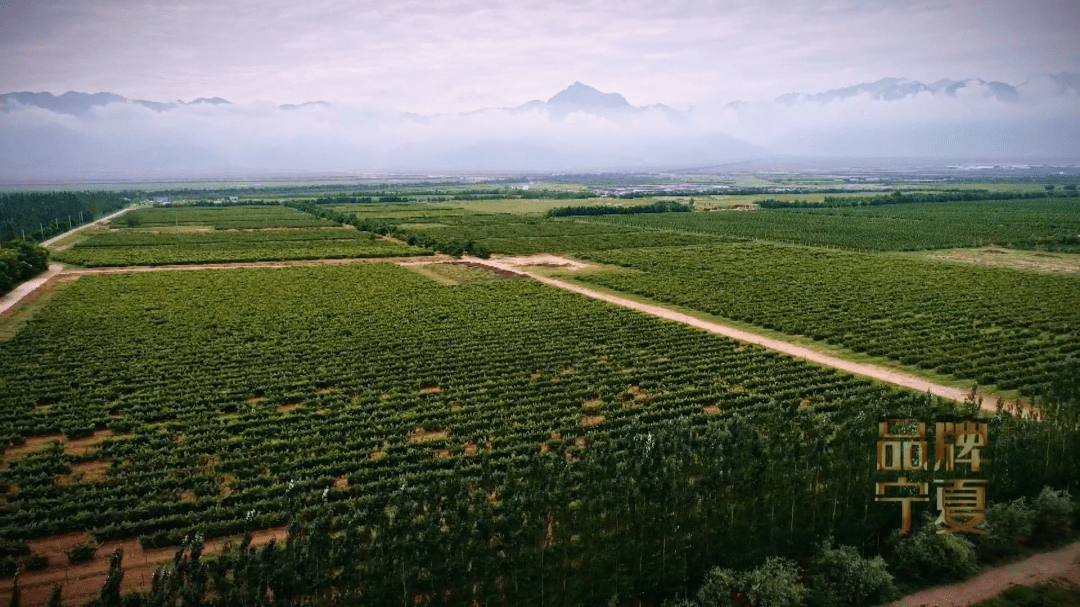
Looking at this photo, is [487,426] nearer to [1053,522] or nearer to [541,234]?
[1053,522]

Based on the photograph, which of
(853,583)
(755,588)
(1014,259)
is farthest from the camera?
(1014,259)

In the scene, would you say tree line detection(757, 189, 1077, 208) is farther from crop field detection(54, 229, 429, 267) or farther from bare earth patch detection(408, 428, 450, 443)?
bare earth patch detection(408, 428, 450, 443)

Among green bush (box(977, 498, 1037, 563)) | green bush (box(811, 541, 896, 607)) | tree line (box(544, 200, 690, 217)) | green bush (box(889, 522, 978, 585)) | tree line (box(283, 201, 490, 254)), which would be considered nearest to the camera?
green bush (box(811, 541, 896, 607))

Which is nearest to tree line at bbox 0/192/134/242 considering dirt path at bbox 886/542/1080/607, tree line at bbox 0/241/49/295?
tree line at bbox 0/241/49/295

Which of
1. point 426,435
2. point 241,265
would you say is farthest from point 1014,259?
point 241,265

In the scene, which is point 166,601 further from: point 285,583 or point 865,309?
point 865,309
